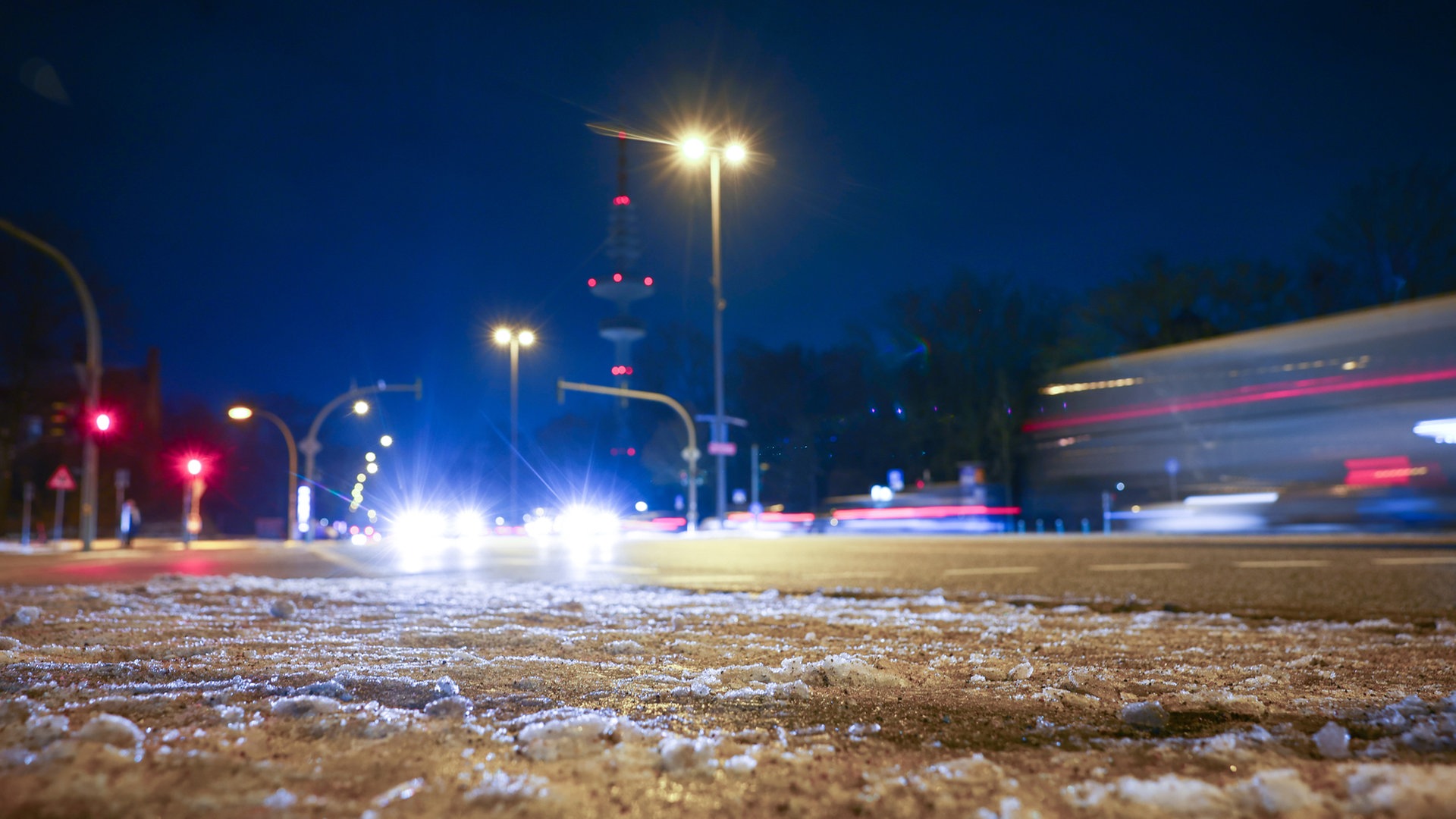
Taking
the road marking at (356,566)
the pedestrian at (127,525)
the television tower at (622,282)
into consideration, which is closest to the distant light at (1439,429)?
the road marking at (356,566)

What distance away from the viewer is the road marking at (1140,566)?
8.34 m

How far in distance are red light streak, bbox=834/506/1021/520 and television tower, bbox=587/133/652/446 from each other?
10044 cm

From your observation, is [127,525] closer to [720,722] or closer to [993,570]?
[993,570]

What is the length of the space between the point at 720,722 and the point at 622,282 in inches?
5041

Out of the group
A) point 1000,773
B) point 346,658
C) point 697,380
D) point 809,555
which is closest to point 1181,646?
point 1000,773

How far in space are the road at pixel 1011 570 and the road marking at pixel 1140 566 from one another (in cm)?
2

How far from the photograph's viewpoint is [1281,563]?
852cm

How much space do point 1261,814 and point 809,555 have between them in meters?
10.1

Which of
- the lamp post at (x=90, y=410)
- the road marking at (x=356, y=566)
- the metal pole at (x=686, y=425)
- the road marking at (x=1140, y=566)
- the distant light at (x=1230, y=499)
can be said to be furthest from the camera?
the metal pole at (x=686, y=425)

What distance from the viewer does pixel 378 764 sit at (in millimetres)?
1884

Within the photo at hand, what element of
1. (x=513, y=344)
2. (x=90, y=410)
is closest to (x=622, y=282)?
(x=513, y=344)

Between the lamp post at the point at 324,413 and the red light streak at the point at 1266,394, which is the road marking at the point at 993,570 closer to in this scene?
the red light streak at the point at 1266,394

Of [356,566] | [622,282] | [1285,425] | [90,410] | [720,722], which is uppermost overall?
[622,282]

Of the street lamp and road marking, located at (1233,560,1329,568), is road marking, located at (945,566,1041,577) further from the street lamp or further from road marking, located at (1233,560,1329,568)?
the street lamp
